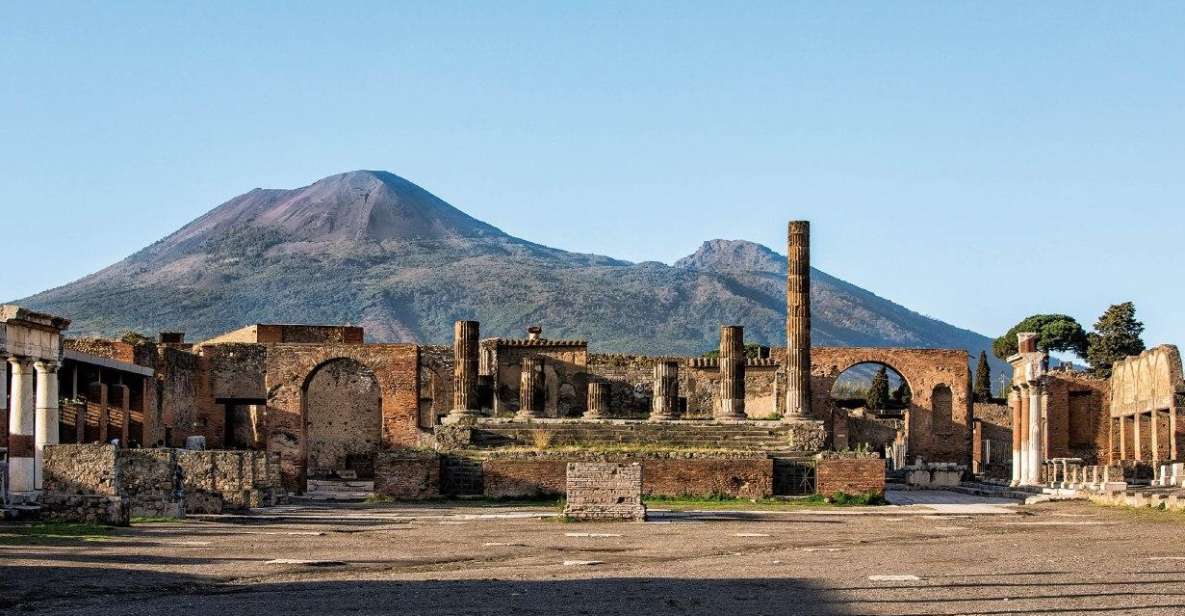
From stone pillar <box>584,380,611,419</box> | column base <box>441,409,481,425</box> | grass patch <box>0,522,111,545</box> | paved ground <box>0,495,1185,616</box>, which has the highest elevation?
stone pillar <box>584,380,611,419</box>

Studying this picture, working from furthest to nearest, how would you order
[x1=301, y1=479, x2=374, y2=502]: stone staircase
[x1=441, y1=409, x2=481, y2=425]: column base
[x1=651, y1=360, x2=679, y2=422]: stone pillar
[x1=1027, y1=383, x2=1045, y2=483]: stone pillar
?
1. [x1=651, y1=360, x2=679, y2=422]: stone pillar
2. [x1=1027, y1=383, x2=1045, y2=483]: stone pillar
3. [x1=441, y1=409, x2=481, y2=425]: column base
4. [x1=301, y1=479, x2=374, y2=502]: stone staircase

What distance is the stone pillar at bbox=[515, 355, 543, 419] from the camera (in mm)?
52188

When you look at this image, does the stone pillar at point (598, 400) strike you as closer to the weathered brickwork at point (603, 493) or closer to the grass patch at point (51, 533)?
the weathered brickwork at point (603, 493)

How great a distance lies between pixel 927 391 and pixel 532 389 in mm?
18914

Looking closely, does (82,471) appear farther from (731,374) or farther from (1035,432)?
(1035,432)

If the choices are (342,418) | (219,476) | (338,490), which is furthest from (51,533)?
(342,418)

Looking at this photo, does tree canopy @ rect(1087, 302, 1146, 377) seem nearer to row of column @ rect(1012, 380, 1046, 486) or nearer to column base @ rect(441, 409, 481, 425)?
row of column @ rect(1012, 380, 1046, 486)

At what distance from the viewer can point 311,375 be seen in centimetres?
5547

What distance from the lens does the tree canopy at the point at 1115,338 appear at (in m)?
93.1

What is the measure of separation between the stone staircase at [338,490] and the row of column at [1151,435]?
72.8 ft

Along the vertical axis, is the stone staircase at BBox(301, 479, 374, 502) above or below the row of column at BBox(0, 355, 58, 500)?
below

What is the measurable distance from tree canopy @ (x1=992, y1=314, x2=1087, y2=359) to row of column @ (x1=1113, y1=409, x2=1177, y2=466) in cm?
4451

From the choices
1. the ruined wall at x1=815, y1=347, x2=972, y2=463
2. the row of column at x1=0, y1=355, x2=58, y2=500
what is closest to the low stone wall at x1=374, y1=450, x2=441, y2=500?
the row of column at x1=0, y1=355, x2=58, y2=500

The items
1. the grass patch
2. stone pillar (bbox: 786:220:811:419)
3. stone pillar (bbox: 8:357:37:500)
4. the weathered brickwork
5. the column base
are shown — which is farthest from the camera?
stone pillar (bbox: 786:220:811:419)
